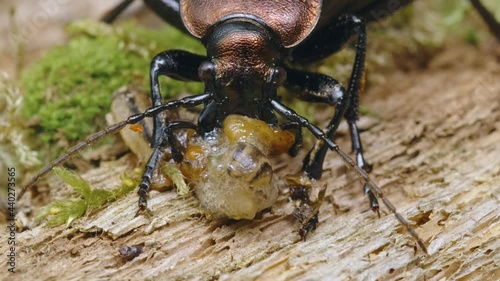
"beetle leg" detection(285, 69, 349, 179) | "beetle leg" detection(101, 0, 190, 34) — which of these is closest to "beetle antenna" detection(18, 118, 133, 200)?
"beetle leg" detection(285, 69, 349, 179)

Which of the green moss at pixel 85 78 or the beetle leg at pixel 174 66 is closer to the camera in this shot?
the beetle leg at pixel 174 66

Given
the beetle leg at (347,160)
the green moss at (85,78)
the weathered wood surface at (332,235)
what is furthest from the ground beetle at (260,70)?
the green moss at (85,78)

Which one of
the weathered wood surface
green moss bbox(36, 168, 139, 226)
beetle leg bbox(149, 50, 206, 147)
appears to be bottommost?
the weathered wood surface

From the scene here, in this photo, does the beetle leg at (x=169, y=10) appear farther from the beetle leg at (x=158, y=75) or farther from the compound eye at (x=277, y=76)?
the compound eye at (x=277, y=76)

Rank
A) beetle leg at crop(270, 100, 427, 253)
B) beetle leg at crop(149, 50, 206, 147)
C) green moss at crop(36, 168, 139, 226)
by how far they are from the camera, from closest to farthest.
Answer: beetle leg at crop(270, 100, 427, 253)
green moss at crop(36, 168, 139, 226)
beetle leg at crop(149, 50, 206, 147)

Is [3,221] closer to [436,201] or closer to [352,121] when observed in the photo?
[352,121]

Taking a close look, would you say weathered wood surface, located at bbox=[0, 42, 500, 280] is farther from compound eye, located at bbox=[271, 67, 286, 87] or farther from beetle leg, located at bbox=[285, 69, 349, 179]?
compound eye, located at bbox=[271, 67, 286, 87]

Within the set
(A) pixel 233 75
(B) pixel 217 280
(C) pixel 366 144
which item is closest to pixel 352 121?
(C) pixel 366 144
